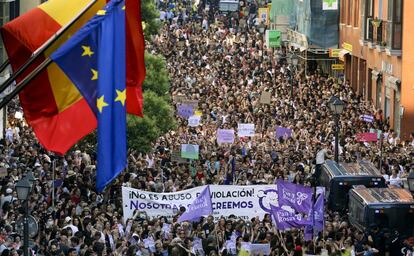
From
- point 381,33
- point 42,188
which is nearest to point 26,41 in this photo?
point 42,188

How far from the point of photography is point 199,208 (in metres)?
27.4

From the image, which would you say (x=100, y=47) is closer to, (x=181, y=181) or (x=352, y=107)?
(x=181, y=181)

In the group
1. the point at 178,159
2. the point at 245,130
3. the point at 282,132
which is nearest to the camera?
the point at 178,159

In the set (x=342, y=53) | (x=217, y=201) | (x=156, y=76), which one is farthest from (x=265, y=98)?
(x=217, y=201)

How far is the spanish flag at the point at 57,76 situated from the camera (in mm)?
14524

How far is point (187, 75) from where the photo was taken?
6281 cm

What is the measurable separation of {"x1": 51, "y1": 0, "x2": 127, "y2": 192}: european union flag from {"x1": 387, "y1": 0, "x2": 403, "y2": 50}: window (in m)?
36.0

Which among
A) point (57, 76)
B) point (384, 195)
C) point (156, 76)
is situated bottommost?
point (156, 76)

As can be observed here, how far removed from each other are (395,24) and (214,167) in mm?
15857

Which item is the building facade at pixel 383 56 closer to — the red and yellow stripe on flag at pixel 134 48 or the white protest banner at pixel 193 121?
the white protest banner at pixel 193 121

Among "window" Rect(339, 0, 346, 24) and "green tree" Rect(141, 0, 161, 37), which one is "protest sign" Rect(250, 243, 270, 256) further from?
"window" Rect(339, 0, 346, 24)

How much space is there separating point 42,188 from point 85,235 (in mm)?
6670

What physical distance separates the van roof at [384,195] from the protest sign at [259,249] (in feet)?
13.6

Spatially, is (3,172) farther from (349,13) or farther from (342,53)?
(349,13)
